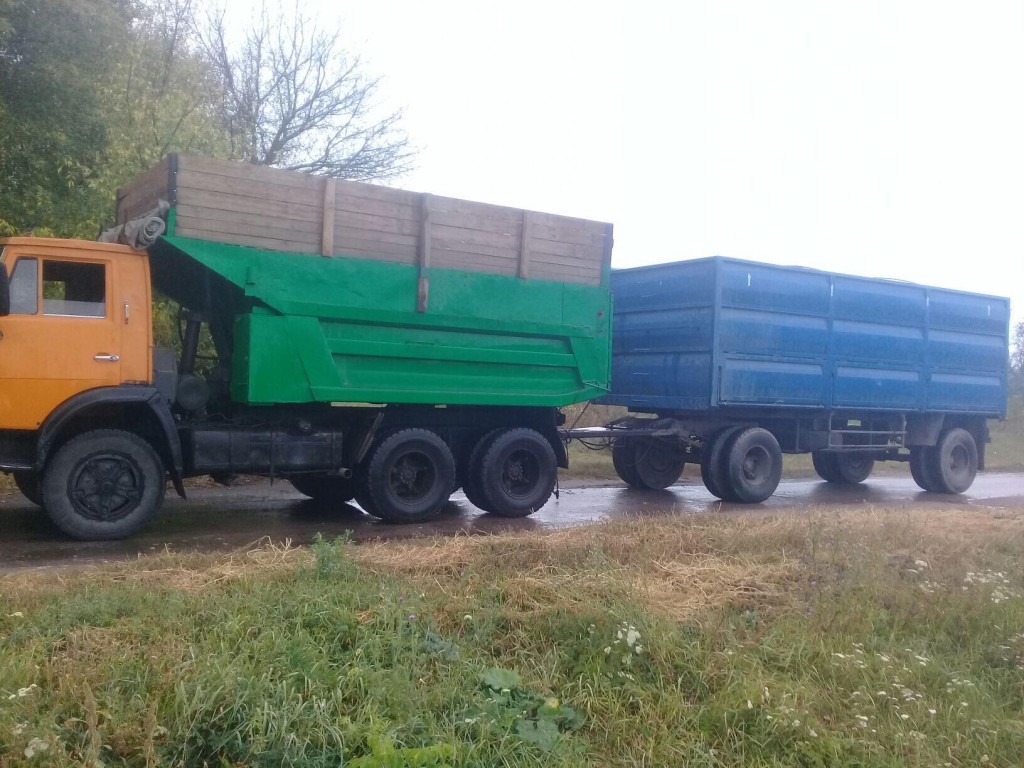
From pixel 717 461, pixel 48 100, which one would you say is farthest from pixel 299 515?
pixel 48 100

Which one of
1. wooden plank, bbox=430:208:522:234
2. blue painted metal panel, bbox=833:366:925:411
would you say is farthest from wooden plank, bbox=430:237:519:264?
blue painted metal panel, bbox=833:366:925:411

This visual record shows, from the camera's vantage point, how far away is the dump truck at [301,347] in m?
7.58

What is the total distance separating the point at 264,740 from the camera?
12.6ft

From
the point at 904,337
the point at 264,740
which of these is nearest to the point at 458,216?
the point at 264,740

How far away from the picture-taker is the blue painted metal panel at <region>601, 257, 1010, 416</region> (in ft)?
37.8

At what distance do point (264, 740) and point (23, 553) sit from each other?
4269 mm

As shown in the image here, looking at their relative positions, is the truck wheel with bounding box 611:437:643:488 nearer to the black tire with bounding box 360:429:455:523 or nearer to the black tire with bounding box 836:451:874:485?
the black tire with bounding box 360:429:455:523

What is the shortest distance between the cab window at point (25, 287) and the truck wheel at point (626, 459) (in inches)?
291

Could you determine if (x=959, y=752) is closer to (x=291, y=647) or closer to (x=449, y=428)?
(x=291, y=647)

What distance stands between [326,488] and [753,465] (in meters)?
5.41

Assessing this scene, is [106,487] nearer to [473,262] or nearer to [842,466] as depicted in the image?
[473,262]

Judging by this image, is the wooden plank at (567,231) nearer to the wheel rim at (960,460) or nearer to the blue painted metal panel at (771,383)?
the blue painted metal panel at (771,383)

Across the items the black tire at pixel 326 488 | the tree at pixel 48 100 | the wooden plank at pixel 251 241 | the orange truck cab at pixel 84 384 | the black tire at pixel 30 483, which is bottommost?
the black tire at pixel 326 488

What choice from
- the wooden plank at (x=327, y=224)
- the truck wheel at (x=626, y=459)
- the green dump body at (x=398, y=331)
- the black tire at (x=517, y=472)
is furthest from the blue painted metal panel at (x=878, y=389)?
the wooden plank at (x=327, y=224)
